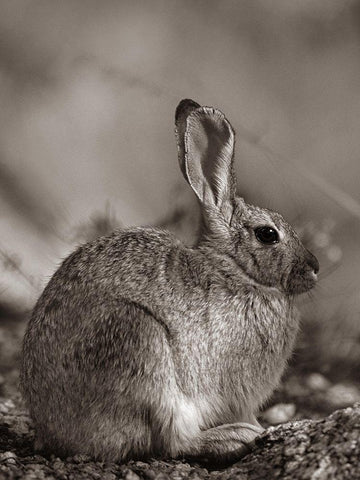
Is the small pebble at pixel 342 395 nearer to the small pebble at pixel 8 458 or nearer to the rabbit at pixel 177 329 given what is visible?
the rabbit at pixel 177 329

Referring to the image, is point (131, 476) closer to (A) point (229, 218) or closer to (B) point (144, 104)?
(A) point (229, 218)

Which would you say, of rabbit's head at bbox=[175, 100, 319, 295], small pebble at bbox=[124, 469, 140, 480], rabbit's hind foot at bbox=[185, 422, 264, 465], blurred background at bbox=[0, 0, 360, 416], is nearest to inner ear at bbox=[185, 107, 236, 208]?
rabbit's head at bbox=[175, 100, 319, 295]

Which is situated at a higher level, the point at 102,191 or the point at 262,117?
the point at 262,117

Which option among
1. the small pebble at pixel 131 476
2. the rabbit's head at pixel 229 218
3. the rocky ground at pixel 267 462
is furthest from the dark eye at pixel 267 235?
the small pebble at pixel 131 476

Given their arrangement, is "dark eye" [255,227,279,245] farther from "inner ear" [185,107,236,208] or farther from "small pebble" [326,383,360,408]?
"small pebble" [326,383,360,408]

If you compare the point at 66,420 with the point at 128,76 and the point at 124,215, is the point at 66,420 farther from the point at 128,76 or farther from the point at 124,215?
the point at 128,76

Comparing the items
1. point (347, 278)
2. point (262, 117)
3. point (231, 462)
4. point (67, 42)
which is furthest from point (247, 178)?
point (231, 462)
